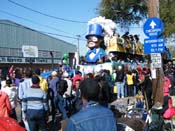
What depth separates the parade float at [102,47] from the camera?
2264 cm

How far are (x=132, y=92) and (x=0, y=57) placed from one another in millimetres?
26274

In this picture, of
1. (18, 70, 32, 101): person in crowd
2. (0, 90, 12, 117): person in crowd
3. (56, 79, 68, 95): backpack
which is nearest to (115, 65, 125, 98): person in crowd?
(56, 79, 68, 95): backpack

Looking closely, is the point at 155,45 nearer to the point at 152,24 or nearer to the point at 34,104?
the point at 152,24

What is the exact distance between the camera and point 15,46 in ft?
166

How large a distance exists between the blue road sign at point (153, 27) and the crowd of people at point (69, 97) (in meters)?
1.85

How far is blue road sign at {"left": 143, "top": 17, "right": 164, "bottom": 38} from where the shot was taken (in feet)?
39.0

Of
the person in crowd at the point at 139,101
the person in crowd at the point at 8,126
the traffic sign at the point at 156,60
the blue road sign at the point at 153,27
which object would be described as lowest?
the person in crowd at the point at 139,101

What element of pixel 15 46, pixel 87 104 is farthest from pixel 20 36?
pixel 87 104

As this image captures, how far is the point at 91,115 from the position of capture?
13.8ft

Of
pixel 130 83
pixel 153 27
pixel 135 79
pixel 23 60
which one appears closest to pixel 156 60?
pixel 153 27

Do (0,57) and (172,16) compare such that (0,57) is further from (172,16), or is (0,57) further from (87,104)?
(87,104)

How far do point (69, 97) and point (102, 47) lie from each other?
10.7 meters

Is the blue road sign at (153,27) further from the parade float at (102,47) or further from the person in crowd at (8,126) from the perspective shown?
the parade float at (102,47)

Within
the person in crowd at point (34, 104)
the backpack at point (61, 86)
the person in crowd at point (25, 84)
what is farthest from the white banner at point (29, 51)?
the person in crowd at point (34, 104)
